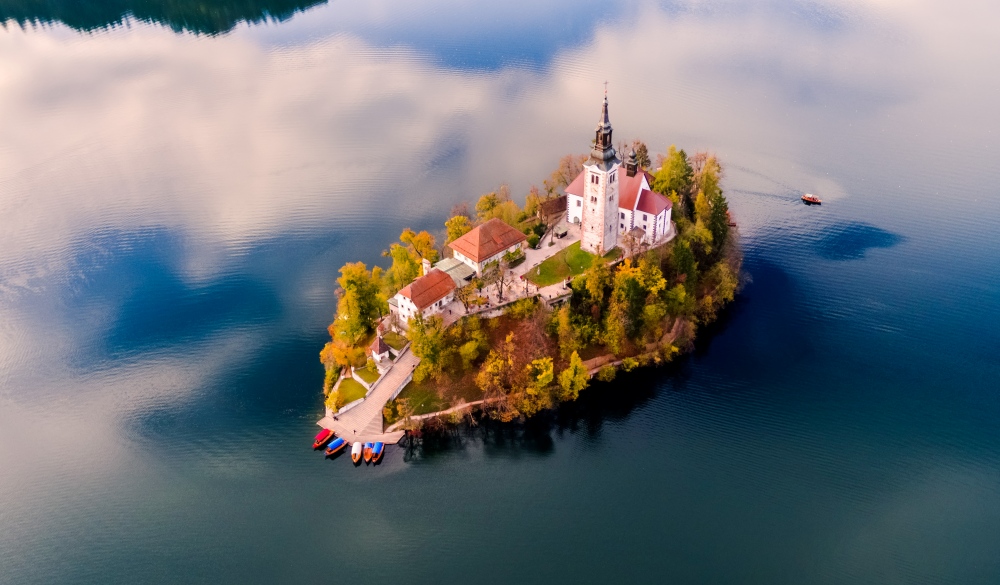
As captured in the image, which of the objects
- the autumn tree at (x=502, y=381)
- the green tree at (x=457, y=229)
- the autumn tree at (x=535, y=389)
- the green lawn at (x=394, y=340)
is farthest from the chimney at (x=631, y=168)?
the green lawn at (x=394, y=340)

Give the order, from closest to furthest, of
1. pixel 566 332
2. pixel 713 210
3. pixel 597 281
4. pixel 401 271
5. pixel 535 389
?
pixel 535 389 < pixel 566 332 < pixel 597 281 < pixel 401 271 < pixel 713 210

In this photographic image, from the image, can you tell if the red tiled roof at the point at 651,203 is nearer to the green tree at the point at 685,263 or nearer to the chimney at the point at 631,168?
the chimney at the point at 631,168

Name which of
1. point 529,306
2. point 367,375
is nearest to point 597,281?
point 529,306

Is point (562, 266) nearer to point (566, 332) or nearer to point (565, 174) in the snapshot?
point (566, 332)

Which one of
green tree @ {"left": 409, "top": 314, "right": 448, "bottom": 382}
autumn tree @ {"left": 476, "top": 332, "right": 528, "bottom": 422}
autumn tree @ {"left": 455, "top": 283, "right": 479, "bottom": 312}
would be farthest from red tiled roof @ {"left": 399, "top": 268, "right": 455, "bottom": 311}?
autumn tree @ {"left": 476, "top": 332, "right": 528, "bottom": 422}

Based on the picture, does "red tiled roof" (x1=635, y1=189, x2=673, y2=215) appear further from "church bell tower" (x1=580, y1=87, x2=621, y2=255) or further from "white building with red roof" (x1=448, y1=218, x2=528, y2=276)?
"white building with red roof" (x1=448, y1=218, x2=528, y2=276)

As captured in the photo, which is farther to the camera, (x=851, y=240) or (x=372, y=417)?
(x=851, y=240)
